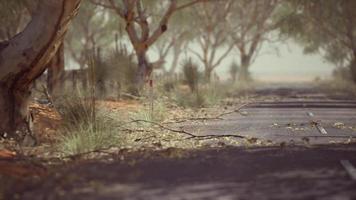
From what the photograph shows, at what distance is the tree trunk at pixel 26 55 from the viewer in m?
13.7

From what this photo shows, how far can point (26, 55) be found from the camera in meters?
13.7

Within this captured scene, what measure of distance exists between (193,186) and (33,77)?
21.8 feet

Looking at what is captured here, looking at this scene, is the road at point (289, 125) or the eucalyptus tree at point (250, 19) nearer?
the road at point (289, 125)

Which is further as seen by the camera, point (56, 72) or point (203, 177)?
point (56, 72)

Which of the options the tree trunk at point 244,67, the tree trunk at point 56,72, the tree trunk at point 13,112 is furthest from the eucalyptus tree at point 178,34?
the tree trunk at point 13,112

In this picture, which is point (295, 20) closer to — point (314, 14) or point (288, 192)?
point (314, 14)

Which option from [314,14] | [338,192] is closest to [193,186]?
[338,192]

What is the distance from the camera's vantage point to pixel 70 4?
13.6 metres

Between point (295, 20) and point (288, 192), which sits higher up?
point (295, 20)

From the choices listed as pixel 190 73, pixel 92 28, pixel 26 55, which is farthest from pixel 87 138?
pixel 92 28

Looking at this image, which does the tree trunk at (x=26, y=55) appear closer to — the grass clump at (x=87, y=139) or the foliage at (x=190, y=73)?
the grass clump at (x=87, y=139)

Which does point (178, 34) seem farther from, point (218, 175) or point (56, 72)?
point (218, 175)

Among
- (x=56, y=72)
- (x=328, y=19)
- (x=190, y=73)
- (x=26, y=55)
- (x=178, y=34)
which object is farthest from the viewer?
(x=178, y=34)

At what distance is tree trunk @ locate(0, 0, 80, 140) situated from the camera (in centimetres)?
1372
